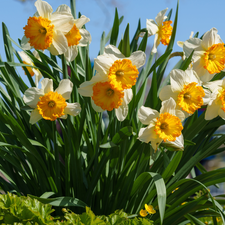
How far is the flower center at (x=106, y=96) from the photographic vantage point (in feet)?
3.41

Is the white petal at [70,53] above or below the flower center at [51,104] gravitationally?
above

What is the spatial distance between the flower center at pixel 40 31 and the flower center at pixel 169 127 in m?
0.58

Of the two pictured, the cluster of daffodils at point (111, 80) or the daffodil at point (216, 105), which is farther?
the daffodil at point (216, 105)

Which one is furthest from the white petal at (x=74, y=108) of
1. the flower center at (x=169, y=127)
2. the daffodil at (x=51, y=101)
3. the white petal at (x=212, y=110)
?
the white petal at (x=212, y=110)

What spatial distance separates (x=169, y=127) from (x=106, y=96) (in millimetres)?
291

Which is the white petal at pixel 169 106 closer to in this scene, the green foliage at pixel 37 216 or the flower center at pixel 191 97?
the flower center at pixel 191 97

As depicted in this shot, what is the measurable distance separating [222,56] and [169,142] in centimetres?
49

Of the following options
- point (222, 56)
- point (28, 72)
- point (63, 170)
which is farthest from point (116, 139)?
point (28, 72)

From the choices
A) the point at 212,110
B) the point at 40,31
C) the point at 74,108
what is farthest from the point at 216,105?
the point at 40,31

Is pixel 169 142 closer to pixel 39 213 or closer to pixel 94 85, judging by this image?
pixel 94 85

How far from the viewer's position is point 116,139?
4.03 feet

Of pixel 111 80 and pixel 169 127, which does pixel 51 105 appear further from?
pixel 169 127

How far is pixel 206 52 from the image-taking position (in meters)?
1.24

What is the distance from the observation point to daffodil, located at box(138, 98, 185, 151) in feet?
3.50
